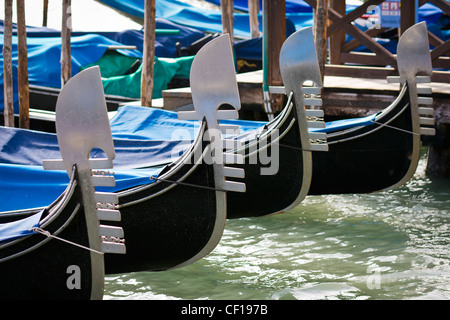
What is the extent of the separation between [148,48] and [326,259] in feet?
9.26

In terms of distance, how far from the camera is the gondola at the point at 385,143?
515cm

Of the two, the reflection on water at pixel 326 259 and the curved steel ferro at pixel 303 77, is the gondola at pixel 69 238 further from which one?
the curved steel ferro at pixel 303 77

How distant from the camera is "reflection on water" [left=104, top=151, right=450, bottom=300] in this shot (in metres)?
4.14

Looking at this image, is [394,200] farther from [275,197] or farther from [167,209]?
[167,209]

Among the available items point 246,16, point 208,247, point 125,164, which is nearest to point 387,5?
point 125,164

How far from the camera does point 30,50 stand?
829cm

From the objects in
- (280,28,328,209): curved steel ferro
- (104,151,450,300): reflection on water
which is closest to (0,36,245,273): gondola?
(104,151,450,300): reflection on water

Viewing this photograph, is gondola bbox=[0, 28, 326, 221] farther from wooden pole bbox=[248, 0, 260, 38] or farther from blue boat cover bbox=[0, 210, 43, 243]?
wooden pole bbox=[248, 0, 260, 38]

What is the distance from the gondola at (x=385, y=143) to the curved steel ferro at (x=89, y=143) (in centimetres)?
257

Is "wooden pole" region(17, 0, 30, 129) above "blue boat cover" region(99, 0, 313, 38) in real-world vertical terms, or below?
below

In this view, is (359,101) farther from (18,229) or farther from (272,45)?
(18,229)

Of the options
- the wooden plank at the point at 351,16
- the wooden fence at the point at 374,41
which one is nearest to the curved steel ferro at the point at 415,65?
the wooden fence at the point at 374,41

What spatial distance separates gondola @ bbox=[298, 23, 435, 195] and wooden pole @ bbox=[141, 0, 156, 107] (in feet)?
6.22
